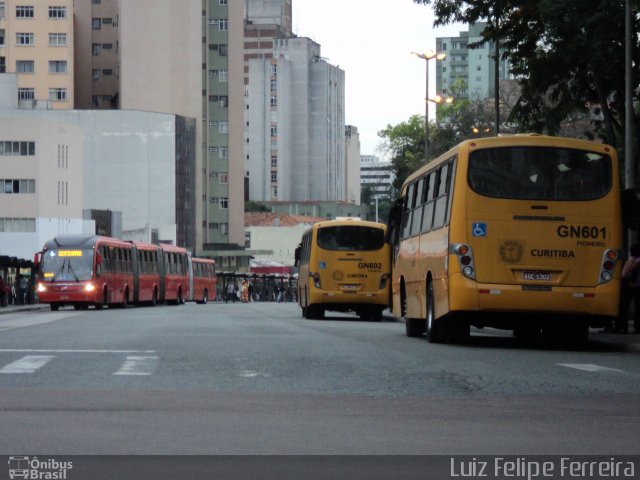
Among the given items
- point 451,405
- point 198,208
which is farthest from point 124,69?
point 451,405

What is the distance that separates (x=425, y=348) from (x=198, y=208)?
401 ft

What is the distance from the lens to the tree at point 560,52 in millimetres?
29109

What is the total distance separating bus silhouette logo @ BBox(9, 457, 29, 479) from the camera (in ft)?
24.2

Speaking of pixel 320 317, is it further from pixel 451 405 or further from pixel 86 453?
pixel 86 453

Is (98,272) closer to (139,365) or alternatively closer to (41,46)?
(139,365)

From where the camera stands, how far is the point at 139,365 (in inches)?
645

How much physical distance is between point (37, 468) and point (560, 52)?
23677 millimetres

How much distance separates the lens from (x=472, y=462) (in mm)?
8172

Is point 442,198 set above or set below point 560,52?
below

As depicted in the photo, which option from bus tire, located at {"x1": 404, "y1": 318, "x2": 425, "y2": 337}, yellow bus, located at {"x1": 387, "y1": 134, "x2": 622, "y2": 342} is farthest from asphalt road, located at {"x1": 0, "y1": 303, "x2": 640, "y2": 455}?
bus tire, located at {"x1": 404, "y1": 318, "x2": 425, "y2": 337}

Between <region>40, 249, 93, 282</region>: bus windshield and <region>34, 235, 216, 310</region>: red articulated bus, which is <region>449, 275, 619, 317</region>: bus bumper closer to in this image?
<region>34, 235, 216, 310</region>: red articulated bus

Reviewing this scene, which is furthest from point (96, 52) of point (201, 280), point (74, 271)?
point (74, 271)

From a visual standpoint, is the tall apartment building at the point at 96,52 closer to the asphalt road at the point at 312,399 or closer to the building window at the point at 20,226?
the building window at the point at 20,226

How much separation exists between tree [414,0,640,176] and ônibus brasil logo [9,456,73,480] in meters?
22.5
